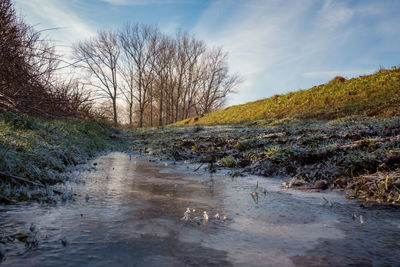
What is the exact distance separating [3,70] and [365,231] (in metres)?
6.15

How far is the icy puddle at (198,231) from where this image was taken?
157 centimetres

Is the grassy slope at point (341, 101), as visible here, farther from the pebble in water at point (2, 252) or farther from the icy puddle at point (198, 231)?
the pebble in water at point (2, 252)

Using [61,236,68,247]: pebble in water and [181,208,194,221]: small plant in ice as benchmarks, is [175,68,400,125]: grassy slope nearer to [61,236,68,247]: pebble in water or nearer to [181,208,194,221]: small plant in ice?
[181,208,194,221]: small plant in ice

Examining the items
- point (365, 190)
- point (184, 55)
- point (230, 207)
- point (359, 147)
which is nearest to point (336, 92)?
point (359, 147)

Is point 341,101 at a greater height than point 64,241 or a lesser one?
greater

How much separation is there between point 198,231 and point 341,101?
62.4ft

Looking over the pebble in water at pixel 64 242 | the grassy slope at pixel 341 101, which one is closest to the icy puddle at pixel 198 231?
the pebble in water at pixel 64 242

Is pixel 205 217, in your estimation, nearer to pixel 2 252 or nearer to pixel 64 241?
pixel 64 241

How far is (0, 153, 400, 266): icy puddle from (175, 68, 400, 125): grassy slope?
1330 cm

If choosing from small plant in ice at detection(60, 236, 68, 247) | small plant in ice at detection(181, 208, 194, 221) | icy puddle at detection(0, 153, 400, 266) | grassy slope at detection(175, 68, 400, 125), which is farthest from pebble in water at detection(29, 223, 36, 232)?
grassy slope at detection(175, 68, 400, 125)

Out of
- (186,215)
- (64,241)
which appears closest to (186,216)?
(186,215)

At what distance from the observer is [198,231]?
2.00 meters

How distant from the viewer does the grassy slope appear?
15.4 metres

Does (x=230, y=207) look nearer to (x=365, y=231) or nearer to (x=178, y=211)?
(x=178, y=211)
